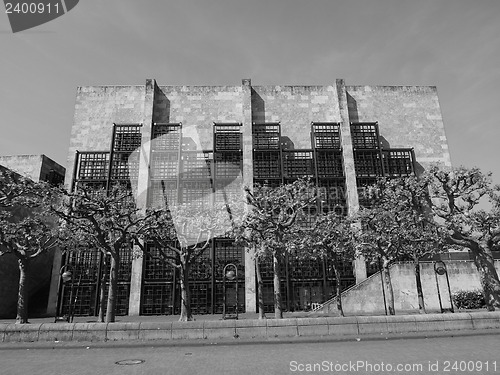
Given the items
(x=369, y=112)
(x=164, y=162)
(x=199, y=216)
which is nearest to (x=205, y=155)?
(x=164, y=162)

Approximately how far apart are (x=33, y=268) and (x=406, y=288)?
112 ft

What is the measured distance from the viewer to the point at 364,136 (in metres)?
36.2

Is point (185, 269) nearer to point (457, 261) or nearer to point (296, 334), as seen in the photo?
point (296, 334)

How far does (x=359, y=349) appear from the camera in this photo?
1125 centimetres

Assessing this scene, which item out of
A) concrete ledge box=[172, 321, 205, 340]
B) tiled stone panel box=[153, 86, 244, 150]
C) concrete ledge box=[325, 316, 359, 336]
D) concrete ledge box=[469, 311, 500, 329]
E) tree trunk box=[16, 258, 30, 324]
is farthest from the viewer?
tiled stone panel box=[153, 86, 244, 150]

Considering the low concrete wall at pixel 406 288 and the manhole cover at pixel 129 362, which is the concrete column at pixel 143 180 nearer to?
the low concrete wall at pixel 406 288

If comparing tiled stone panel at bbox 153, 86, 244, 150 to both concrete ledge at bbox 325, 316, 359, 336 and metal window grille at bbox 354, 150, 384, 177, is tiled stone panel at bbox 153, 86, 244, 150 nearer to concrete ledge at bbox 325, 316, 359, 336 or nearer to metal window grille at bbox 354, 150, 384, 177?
metal window grille at bbox 354, 150, 384, 177

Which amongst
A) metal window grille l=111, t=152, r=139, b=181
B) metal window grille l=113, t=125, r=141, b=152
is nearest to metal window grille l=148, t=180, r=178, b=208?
metal window grille l=111, t=152, r=139, b=181

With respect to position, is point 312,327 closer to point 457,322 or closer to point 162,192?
point 457,322

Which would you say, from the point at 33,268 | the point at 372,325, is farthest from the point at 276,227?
the point at 33,268

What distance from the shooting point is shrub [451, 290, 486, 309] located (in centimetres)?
2515

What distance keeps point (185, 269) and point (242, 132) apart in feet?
61.7

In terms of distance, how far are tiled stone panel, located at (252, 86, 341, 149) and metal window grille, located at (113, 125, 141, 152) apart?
1259 cm
